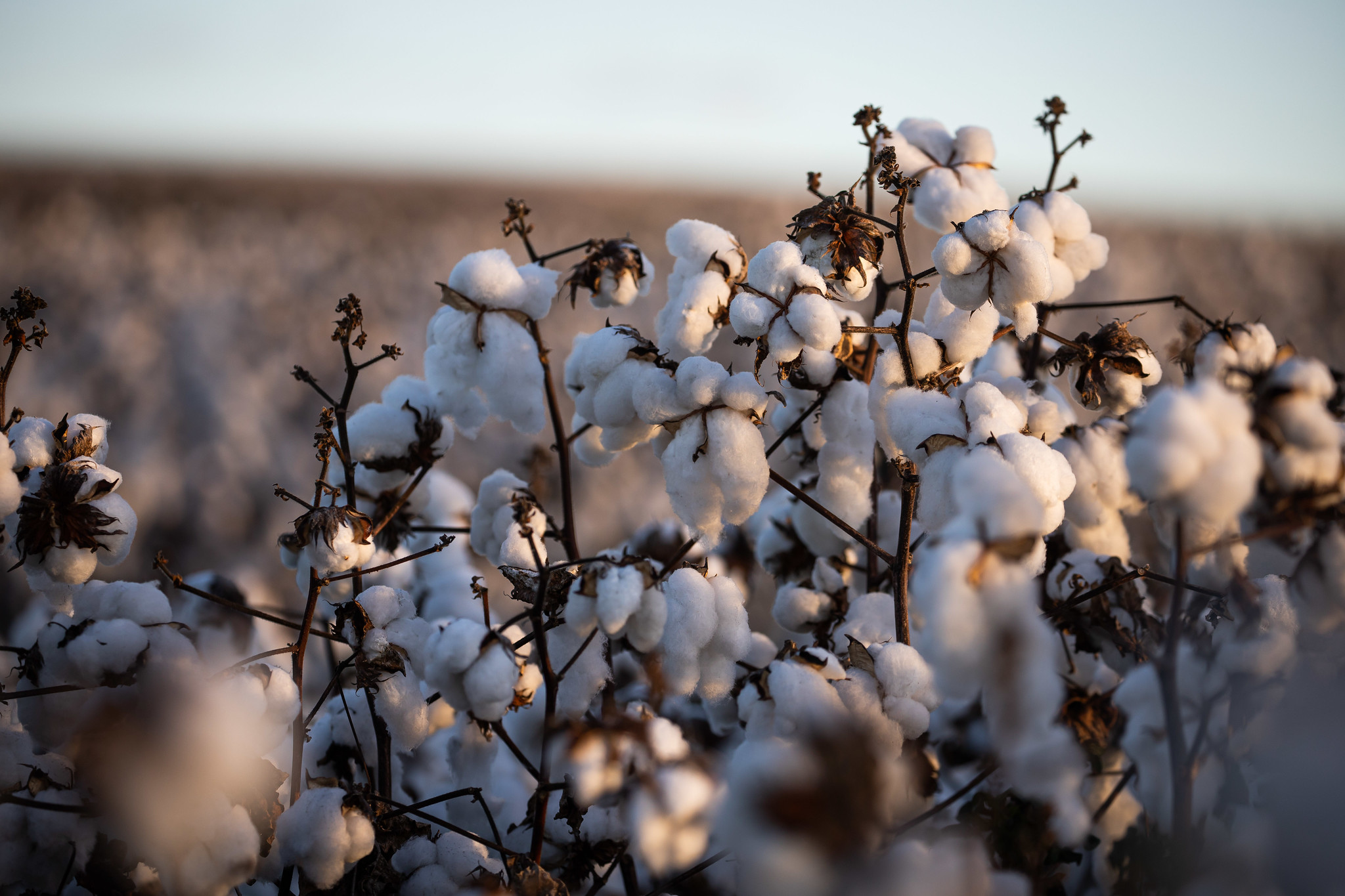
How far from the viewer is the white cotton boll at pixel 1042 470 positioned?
2.17 feet

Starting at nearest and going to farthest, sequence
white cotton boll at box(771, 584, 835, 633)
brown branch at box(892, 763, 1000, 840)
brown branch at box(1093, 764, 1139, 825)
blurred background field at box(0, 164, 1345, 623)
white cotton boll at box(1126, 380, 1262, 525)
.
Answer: white cotton boll at box(1126, 380, 1262, 525) → brown branch at box(892, 763, 1000, 840) → brown branch at box(1093, 764, 1139, 825) → white cotton boll at box(771, 584, 835, 633) → blurred background field at box(0, 164, 1345, 623)

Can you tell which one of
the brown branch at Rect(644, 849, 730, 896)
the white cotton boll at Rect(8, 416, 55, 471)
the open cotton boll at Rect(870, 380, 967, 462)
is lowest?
the brown branch at Rect(644, 849, 730, 896)

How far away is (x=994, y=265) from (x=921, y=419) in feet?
0.49

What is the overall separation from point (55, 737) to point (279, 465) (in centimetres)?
421

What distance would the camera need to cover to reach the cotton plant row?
44 cm

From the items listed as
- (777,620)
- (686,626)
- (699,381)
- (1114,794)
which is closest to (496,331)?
(699,381)

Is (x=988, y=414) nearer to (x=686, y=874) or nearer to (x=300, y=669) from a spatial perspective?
(x=686, y=874)

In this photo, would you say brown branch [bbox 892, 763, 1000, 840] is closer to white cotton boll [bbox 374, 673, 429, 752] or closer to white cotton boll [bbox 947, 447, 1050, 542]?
white cotton boll [bbox 947, 447, 1050, 542]

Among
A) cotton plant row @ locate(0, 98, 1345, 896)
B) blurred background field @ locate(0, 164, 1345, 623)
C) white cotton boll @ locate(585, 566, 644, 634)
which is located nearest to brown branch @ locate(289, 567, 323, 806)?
cotton plant row @ locate(0, 98, 1345, 896)

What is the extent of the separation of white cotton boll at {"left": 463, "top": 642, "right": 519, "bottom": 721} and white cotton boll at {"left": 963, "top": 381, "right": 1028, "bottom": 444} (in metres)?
0.42

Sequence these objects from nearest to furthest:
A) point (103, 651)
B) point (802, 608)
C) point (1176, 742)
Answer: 1. point (1176, 742)
2. point (103, 651)
3. point (802, 608)

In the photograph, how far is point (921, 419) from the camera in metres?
0.73

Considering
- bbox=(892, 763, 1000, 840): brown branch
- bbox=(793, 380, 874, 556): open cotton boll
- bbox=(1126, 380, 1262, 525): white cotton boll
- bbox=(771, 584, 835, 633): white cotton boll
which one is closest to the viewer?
bbox=(1126, 380, 1262, 525): white cotton boll

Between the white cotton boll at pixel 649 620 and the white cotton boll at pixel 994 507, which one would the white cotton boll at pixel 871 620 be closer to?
the white cotton boll at pixel 649 620
